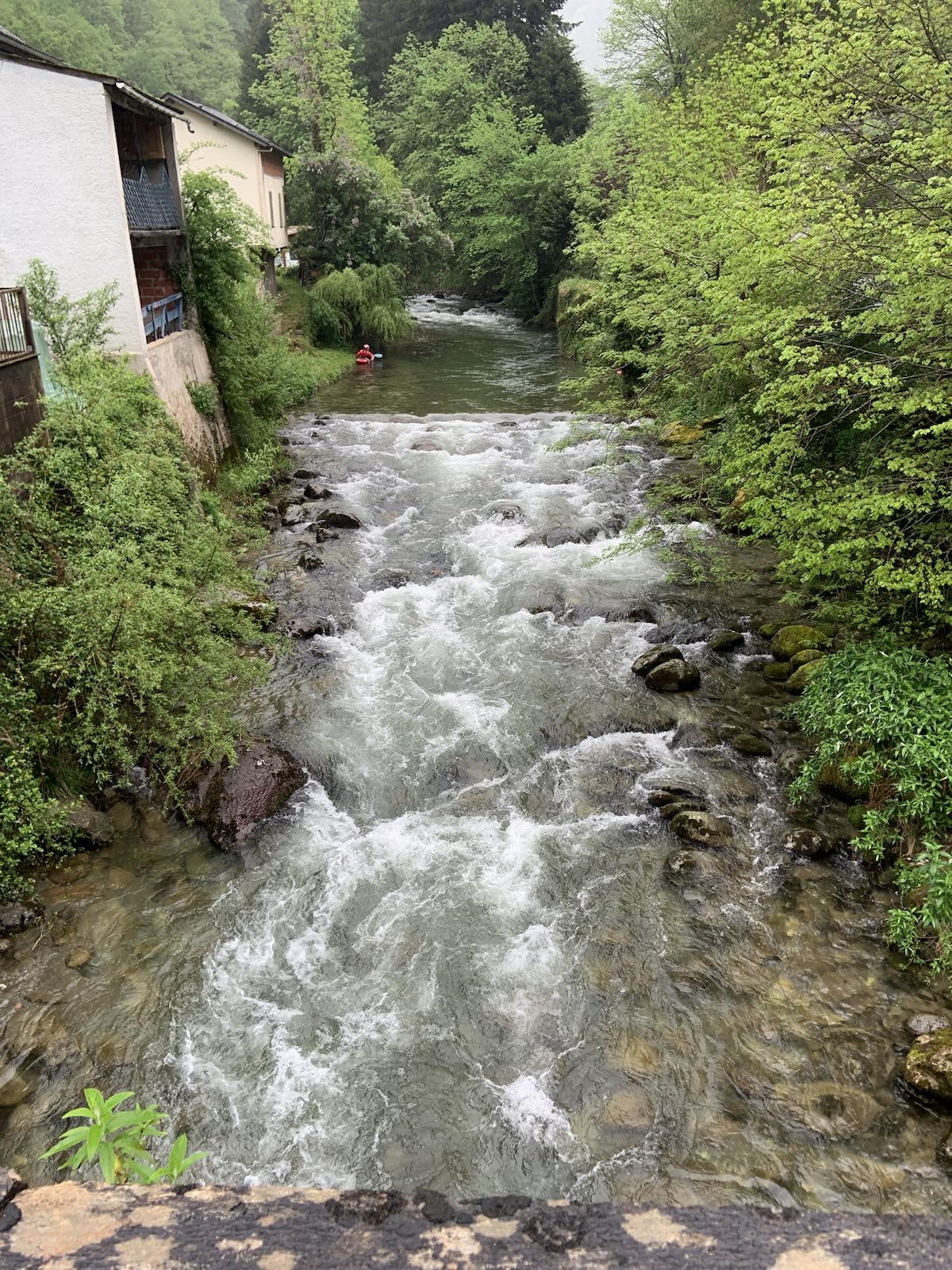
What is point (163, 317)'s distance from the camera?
54.9 feet

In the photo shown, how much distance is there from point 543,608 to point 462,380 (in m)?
18.4

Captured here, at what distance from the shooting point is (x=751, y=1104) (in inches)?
239

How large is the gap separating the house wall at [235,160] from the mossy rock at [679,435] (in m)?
16.6

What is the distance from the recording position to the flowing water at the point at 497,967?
585cm

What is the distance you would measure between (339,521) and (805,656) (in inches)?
394

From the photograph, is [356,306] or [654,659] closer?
[654,659]

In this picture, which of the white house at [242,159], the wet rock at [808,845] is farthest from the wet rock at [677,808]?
the white house at [242,159]

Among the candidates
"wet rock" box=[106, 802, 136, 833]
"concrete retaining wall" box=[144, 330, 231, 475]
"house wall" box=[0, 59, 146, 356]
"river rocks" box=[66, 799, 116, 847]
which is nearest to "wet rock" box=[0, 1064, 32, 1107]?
"river rocks" box=[66, 799, 116, 847]

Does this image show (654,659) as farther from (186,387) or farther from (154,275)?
(154,275)

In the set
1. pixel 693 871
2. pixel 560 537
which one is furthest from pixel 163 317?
pixel 693 871

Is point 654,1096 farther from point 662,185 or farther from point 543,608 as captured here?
point 662,185

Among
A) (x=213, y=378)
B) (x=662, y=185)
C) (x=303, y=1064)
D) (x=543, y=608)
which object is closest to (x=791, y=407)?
(x=543, y=608)

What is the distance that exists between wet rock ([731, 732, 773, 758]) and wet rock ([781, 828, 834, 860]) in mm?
1521

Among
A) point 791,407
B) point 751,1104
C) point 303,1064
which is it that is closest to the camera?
point 751,1104
